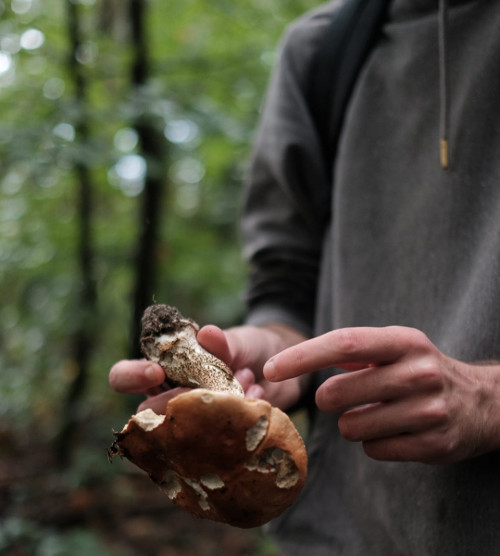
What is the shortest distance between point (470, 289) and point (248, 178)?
97 cm

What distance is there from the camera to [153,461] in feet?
2.81

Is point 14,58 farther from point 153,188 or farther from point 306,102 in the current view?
point 306,102

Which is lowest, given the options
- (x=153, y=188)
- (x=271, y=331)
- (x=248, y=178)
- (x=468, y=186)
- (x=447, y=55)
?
(x=153, y=188)

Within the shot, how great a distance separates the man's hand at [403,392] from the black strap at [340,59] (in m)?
0.90

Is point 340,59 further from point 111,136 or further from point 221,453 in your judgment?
point 111,136

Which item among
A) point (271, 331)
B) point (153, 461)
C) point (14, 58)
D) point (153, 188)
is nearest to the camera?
point (153, 461)

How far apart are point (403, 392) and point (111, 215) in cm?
337

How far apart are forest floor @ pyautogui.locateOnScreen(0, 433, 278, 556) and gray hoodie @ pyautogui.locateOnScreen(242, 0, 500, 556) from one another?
1.96 meters

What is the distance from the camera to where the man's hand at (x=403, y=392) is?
2.41ft

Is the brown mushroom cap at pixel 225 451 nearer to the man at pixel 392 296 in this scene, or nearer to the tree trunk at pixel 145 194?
the man at pixel 392 296

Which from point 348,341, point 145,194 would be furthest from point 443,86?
point 145,194

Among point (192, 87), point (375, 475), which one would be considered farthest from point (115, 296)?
point (375, 475)

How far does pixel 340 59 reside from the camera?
Answer: 4.71ft

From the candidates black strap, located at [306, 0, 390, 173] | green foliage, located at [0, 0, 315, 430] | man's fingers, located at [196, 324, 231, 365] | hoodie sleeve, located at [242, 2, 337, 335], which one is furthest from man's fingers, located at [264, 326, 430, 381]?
green foliage, located at [0, 0, 315, 430]
